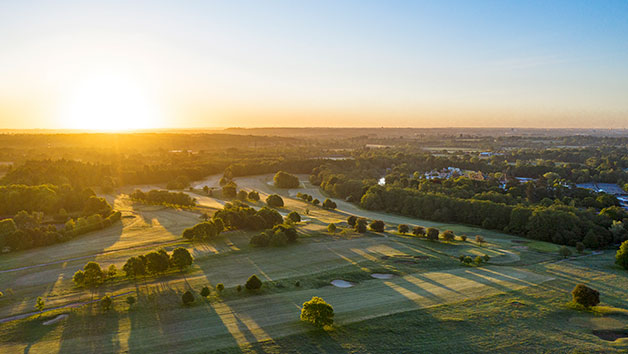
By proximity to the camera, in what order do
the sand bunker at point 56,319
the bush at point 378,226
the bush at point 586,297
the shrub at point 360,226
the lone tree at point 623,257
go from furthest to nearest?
the bush at point 378,226
the shrub at point 360,226
the lone tree at point 623,257
the bush at point 586,297
the sand bunker at point 56,319

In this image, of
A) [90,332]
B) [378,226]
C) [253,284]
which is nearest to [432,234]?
[378,226]

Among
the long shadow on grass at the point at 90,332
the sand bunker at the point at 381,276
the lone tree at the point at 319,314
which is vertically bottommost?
the sand bunker at the point at 381,276

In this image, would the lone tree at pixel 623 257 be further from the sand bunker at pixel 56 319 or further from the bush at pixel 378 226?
the sand bunker at pixel 56 319

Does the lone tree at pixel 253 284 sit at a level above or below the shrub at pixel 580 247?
above

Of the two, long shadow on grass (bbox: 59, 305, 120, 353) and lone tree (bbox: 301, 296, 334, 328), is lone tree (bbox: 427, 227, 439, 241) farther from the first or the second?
long shadow on grass (bbox: 59, 305, 120, 353)

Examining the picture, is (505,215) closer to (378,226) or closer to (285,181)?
(378,226)

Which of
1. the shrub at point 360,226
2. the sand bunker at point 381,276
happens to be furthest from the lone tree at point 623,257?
the shrub at point 360,226

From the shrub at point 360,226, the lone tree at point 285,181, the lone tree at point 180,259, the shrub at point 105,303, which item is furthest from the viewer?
the lone tree at point 285,181

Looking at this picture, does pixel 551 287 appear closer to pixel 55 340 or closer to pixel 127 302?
pixel 127 302
